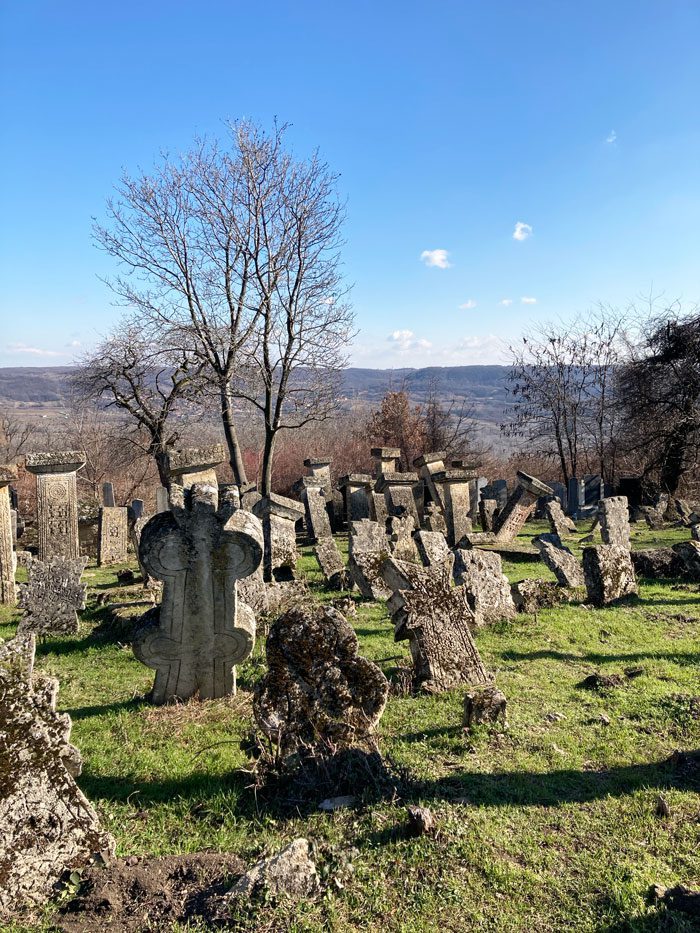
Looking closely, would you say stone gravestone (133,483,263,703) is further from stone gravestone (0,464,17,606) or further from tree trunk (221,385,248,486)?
tree trunk (221,385,248,486)

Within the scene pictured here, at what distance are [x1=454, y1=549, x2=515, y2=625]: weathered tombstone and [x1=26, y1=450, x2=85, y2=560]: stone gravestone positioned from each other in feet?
25.2

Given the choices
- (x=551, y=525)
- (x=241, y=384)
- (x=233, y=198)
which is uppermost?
(x=233, y=198)

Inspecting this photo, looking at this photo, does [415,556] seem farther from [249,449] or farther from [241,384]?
[249,449]

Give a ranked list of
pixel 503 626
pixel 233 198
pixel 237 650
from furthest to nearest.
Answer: pixel 233 198 → pixel 503 626 → pixel 237 650

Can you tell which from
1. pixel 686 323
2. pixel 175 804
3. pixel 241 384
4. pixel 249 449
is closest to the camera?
pixel 175 804

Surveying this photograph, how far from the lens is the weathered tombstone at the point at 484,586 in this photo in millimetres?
7484

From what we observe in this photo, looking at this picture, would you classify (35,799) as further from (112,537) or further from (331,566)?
(112,537)

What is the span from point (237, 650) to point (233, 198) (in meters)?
15.0

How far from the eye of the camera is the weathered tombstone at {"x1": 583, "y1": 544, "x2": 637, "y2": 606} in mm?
8156

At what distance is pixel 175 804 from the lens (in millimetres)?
3678

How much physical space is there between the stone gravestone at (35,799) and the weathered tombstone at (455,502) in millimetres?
11110

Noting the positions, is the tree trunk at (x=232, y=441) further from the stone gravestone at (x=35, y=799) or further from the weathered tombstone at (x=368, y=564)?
the stone gravestone at (x=35, y=799)

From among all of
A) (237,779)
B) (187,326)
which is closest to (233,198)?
(187,326)

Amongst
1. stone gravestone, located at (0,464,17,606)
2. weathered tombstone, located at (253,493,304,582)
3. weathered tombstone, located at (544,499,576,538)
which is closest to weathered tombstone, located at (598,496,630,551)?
weathered tombstone, located at (544,499,576,538)
